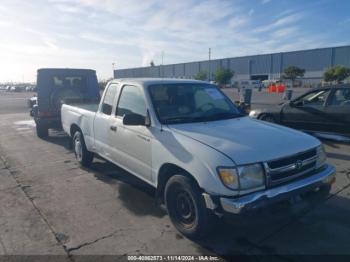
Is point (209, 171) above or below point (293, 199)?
above

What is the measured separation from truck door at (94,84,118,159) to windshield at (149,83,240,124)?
3.54 ft

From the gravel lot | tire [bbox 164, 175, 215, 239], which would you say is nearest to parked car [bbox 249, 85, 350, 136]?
the gravel lot

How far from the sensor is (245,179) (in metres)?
3.02

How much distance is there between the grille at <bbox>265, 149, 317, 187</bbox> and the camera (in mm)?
3137

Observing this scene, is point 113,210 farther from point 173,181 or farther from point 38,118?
point 38,118

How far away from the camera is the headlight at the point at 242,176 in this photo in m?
2.99

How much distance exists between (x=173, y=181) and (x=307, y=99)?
6337 millimetres

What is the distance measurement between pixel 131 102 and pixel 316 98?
5829 mm

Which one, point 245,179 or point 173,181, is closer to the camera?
point 245,179

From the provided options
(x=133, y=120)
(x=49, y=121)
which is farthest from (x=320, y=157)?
(x=49, y=121)

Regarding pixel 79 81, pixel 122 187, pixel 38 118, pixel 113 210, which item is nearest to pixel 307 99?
pixel 122 187

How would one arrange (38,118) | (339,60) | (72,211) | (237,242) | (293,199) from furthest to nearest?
(339,60) → (38,118) → (72,211) → (237,242) → (293,199)

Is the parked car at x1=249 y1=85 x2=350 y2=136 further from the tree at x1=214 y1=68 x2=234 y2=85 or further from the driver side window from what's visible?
the tree at x1=214 y1=68 x2=234 y2=85

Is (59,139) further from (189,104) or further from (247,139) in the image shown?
(247,139)
